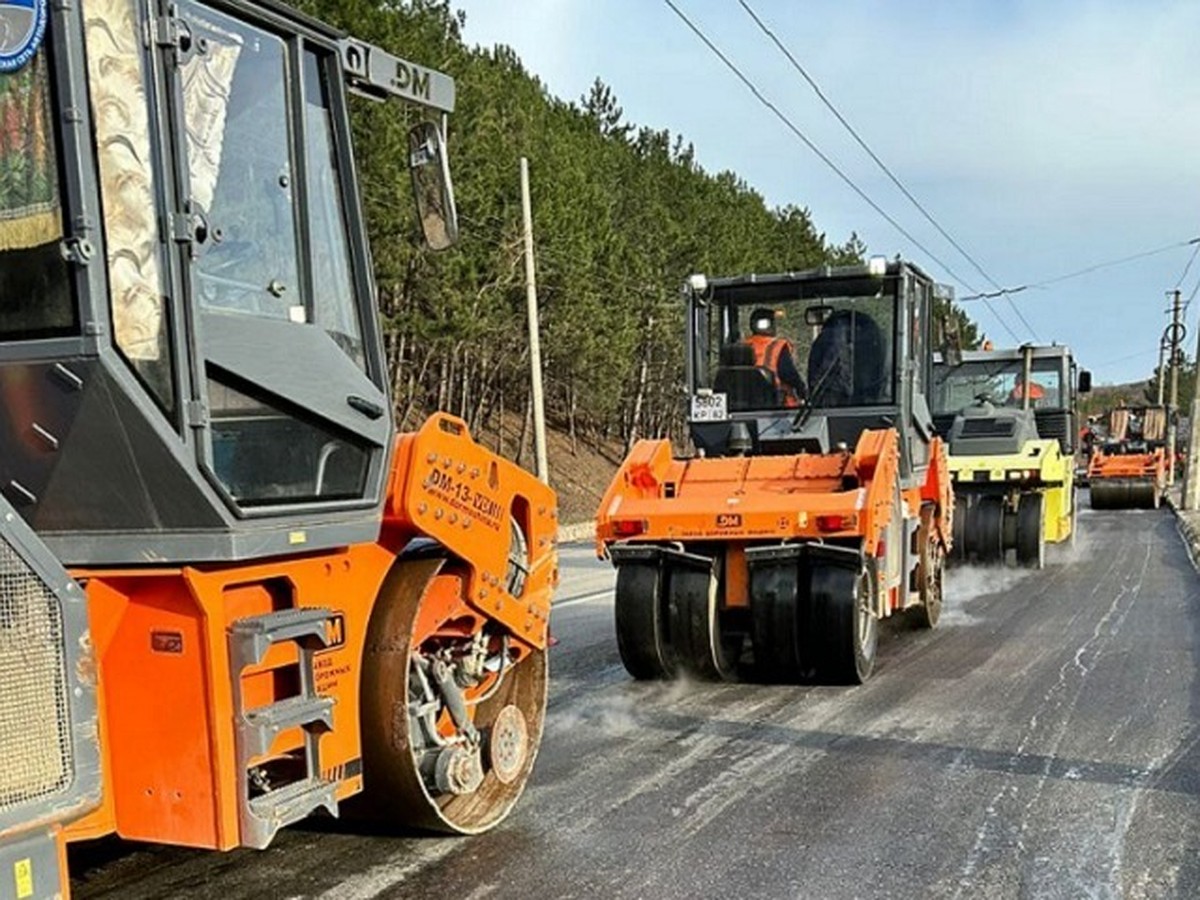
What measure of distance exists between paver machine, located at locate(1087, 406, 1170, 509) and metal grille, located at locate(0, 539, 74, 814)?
2597cm

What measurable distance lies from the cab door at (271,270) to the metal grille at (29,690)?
0.68 metres

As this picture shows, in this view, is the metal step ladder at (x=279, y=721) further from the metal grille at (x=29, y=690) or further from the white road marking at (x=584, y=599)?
the white road marking at (x=584, y=599)

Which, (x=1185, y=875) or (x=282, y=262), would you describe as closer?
(x=282, y=262)

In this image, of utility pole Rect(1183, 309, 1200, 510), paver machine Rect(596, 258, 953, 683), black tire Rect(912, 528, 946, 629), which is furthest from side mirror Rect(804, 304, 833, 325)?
utility pole Rect(1183, 309, 1200, 510)

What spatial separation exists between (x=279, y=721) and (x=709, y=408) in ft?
18.8

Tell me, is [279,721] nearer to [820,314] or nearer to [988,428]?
[820,314]

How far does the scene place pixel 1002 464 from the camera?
13.7m

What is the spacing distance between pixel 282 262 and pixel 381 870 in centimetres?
216

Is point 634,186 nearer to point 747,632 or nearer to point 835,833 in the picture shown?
point 747,632

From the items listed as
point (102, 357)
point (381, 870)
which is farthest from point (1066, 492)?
point (102, 357)

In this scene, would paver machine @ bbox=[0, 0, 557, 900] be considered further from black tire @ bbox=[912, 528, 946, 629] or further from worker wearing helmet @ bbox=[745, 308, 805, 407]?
black tire @ bbox=[912, 528, 946, 629]

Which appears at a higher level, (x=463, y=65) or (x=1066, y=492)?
(x=463, y=65)

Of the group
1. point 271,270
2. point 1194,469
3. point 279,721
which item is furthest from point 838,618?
point 1194,469

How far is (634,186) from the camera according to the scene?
35469 millimetres
